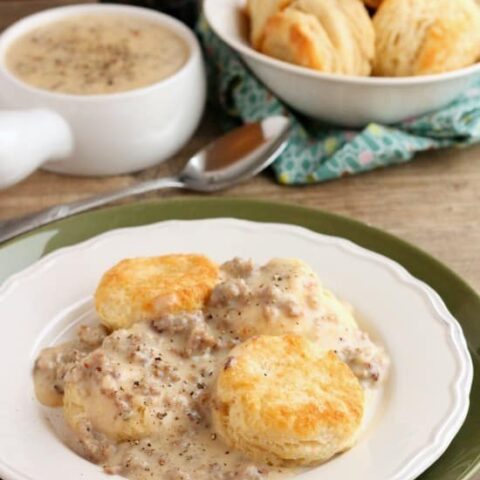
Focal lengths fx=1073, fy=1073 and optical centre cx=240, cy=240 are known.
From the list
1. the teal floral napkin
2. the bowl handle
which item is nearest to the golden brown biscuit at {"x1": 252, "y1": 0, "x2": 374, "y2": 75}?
the teal floral napkin

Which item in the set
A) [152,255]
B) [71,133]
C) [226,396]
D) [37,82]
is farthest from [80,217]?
[226,396]

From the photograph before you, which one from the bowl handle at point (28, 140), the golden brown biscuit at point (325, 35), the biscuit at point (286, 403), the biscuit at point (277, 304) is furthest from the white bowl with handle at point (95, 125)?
the biscuit at point (286, 403)

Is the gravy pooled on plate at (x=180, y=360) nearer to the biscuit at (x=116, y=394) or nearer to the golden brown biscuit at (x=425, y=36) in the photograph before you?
the biscuit at (x=116, y=394)

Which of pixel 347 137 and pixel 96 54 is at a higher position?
pixel 96 54

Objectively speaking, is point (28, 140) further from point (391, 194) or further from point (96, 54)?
point (391, 194)

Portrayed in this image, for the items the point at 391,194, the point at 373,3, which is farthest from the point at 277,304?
the point at 373,3

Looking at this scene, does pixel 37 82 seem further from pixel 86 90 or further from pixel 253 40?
pixel 253 40
